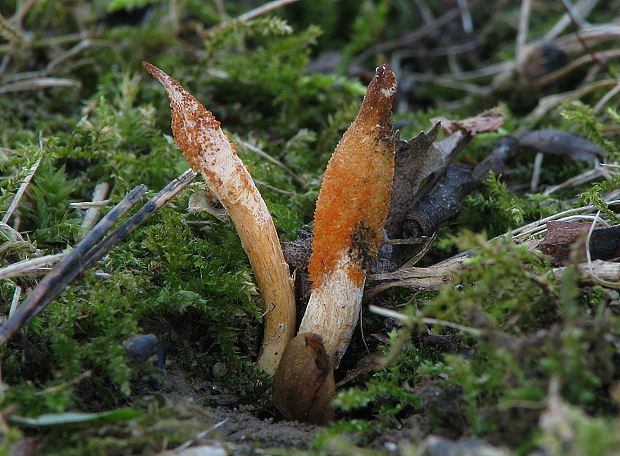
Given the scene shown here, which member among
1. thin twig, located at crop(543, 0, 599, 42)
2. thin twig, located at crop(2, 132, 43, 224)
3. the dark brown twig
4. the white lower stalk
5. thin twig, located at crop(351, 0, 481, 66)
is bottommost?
the white lower stalk

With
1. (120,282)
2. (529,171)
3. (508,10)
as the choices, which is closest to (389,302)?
(120,282)

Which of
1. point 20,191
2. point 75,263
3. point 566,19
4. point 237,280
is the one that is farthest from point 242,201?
point 566,19

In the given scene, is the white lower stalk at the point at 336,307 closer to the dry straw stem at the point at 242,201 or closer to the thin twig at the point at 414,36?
the dry straw stem at the point at 242,201

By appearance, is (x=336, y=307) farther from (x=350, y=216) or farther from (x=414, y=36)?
(x=414, y=36)

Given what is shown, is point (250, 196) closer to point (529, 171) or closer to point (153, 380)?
point (153, 380)

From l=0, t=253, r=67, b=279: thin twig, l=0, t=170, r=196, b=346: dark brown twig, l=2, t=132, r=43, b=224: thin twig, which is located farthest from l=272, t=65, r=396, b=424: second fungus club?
l=2, t=132, r=43, b=224: thin twig

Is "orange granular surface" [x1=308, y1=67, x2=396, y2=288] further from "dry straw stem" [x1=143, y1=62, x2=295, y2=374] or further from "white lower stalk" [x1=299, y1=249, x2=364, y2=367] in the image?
"dry straw stem" [x1=143, y1=62, x2=295, y2=374]
